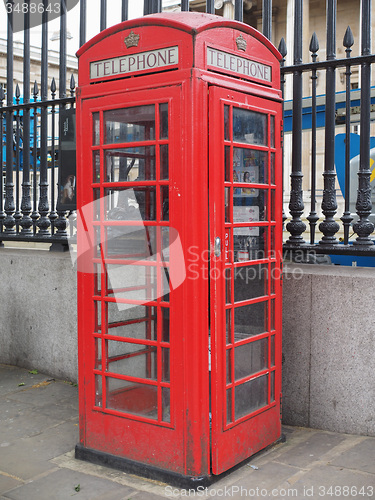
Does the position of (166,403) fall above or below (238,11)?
below

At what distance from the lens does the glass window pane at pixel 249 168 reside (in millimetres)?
3143

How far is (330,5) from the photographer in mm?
4000

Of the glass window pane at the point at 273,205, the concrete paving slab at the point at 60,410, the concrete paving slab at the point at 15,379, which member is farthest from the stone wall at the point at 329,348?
the concrete paving slab at the point at 15,379

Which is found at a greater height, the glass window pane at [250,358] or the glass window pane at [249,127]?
the glass window pane at [249,127]

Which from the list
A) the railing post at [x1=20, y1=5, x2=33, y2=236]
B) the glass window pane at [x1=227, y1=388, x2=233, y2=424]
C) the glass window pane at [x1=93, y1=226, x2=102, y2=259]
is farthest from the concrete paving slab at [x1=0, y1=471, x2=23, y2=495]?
the railing post at [x1=20, y1=5, x2=33, y2=236]

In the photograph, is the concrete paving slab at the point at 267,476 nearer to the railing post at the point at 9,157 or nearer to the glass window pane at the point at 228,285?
the glass window pane at the point at 228,285

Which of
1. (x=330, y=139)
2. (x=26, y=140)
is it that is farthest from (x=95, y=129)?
(x=26, y=140)

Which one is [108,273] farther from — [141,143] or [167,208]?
[141,143]

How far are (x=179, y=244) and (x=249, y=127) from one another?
81 cm

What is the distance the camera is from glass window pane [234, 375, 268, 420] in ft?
10.6

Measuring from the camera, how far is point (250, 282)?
328cm

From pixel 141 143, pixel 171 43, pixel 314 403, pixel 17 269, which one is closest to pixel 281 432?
pixel 314 403

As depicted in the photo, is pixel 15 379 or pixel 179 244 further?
pixel 15 379

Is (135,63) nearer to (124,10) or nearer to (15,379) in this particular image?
(124,10)
